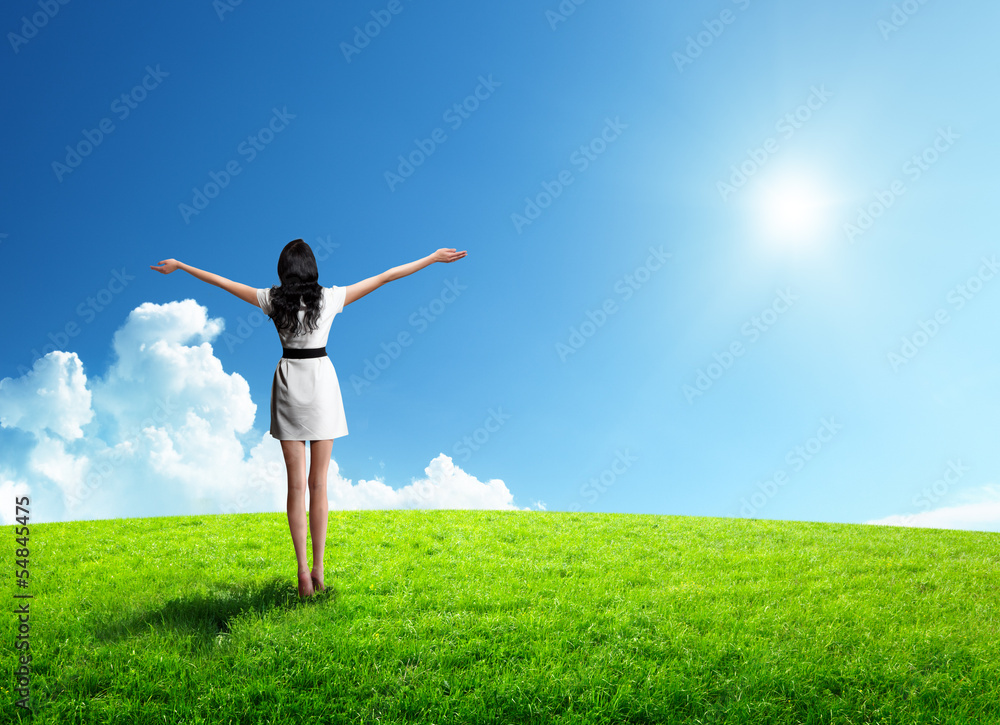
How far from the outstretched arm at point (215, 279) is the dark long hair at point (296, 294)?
293mm

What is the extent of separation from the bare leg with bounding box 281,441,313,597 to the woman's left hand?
92.4 inches

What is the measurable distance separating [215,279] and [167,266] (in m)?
0.59

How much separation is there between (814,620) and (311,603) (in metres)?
5.51

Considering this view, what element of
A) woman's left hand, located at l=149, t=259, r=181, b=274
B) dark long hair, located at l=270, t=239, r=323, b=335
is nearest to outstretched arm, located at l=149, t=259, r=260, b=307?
woman's left hand, located at l=149, t=259, r=181, b=274

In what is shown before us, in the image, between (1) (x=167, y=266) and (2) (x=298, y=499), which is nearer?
(2) (x=298, y=499)

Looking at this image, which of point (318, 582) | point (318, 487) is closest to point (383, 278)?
point (318, 487)

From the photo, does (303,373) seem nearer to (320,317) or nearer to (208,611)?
(320,317)

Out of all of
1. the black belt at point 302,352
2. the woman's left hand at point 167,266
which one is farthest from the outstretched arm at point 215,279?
the black belt at point 302,352

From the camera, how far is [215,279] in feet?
22.1

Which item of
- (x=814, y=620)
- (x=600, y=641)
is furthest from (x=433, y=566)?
(x=814, y=620)

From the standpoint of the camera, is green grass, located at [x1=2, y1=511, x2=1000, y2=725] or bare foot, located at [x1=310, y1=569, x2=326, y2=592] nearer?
green grass, located at [x1=2, y1=511, x2=1000, y2=725]

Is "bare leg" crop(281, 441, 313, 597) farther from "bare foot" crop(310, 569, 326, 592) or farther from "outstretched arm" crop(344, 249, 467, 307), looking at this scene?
"outstretched arm" crop(344, 249, 467, 307)

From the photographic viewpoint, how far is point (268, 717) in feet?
15.1

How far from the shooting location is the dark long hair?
6.50 metres
